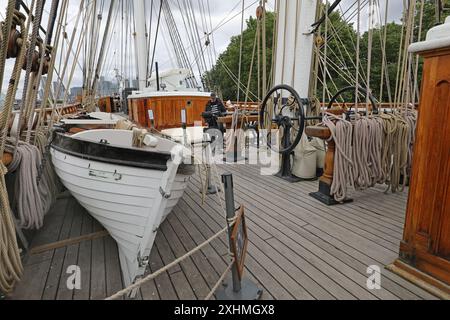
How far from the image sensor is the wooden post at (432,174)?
1.42m

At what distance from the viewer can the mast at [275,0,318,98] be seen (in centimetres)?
340

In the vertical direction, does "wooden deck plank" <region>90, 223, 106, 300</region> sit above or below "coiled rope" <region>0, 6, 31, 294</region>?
below

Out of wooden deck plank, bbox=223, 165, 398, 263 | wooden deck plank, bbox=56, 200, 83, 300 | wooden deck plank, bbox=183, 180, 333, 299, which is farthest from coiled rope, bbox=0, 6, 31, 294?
wooden deck plank, bbox=223, 165, 398, 263

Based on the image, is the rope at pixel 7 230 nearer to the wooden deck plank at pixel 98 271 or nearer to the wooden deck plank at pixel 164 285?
the wooden deck plank at pixel 98 271

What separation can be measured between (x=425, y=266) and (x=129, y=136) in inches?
101

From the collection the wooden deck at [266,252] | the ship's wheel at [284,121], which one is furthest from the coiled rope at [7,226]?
the ship's wheel at [284,121]

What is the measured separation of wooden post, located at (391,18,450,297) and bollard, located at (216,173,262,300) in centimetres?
96

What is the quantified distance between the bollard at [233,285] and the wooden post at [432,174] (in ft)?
3.13

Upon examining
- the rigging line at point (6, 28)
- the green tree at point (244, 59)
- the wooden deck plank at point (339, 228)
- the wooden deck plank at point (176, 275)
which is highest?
the green tree at point (244, 59)

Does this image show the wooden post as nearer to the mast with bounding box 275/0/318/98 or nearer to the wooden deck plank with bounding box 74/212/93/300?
the wooden deck plank with bounding box 74/212/93/300

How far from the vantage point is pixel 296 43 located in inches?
137

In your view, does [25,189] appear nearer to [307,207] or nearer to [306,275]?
[306,275]

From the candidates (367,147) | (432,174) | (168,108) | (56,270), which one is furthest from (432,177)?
(168,108)

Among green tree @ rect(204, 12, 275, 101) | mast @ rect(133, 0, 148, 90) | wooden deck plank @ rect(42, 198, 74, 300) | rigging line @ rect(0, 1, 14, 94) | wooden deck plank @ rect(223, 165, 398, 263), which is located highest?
green tree @ rect(204, 12, 275, 101)
